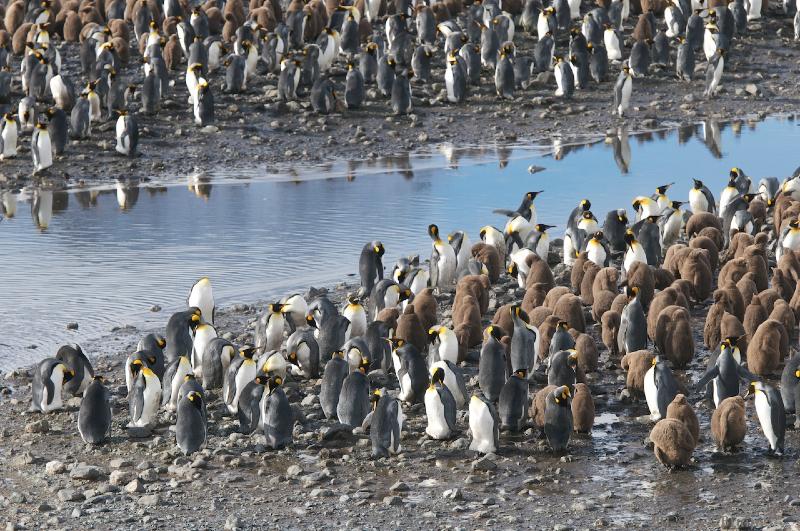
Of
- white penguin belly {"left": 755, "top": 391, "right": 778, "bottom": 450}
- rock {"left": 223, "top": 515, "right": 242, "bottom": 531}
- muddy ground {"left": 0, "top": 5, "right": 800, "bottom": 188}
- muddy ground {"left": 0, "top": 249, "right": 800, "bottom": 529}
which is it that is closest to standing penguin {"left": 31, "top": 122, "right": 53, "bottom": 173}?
muddy ground {"left": 0, "top": 5, "right": 800, "bottom": 188}

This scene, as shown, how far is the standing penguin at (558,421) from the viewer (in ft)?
29.4

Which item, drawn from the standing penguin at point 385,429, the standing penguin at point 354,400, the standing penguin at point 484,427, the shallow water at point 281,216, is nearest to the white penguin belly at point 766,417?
the standing penguin at point 484,427

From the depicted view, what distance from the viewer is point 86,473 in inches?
345

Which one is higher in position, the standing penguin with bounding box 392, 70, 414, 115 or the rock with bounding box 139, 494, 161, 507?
the standing penguin with bounding box 392, 70, 414, 115

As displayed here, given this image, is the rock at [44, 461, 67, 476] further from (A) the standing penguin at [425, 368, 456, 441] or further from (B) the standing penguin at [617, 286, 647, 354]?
(B) the standing penguin at [617, 286, 647, 354]

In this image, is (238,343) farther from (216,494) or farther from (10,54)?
(10,54)

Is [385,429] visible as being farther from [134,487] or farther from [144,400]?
[144,400]

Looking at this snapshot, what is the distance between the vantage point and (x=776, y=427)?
885cm

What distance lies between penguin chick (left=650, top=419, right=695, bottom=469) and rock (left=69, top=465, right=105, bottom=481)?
333 cm

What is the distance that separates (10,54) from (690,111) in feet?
34.3

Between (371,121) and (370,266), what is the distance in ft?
25.1

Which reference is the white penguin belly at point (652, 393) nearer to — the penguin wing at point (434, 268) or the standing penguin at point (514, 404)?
the standing penguin at point (514, 404)

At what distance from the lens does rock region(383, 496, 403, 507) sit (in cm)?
823

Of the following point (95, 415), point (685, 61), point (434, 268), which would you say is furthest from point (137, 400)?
point (685, 61)
